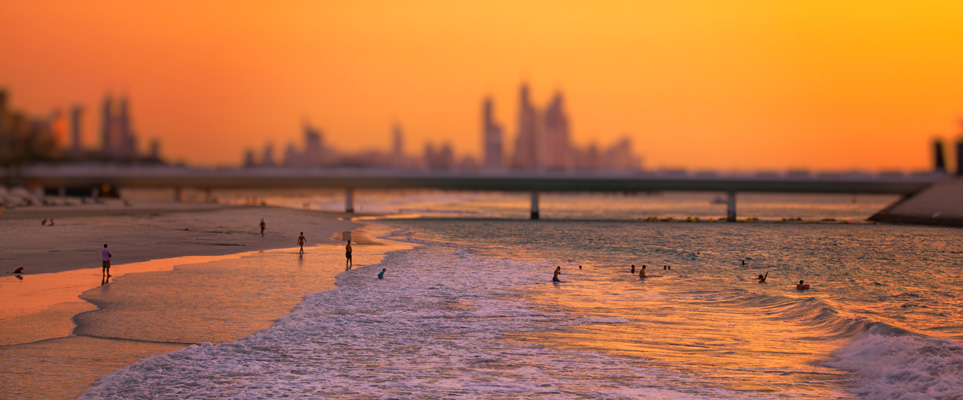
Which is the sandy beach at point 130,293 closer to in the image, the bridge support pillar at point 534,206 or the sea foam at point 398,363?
the sea foam at point 398,363

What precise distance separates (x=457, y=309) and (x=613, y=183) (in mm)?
103629

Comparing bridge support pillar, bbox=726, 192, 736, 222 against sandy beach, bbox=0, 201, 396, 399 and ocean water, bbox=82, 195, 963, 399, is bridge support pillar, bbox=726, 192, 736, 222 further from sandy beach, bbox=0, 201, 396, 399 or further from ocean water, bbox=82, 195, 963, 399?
ocean water, bbox=82, 195, 963, 399

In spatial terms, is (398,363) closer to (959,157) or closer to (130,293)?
(130,293)

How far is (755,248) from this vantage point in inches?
2405

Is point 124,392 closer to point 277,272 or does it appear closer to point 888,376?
point 888,376

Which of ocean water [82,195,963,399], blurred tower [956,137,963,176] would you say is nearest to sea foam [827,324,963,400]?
ocean water [82,195,963,399]

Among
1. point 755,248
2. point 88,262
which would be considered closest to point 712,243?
point 755,248

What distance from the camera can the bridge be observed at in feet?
401

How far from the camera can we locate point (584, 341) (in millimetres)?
20672

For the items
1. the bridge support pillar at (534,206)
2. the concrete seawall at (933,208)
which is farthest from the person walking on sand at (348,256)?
the concrete seawall at (933,208)

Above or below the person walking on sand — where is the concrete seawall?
above

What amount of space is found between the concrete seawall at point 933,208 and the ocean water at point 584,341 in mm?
78274

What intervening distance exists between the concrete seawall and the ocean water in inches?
3082

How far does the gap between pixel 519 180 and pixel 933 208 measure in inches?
2553
